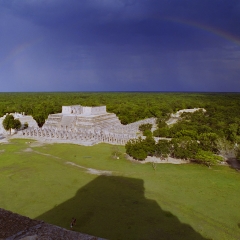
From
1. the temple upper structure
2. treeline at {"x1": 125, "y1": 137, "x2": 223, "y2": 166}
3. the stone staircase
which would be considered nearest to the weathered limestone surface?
treeline at {"x1": 125, "y1": 137, "x2": 223, "y2": 166}

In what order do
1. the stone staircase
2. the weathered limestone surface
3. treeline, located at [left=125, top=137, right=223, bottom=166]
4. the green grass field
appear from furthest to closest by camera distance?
the stone staircase < treeline, located at [left=125, top=137, right=223, bottom=166] < the green grass field < the weathered limestone surface

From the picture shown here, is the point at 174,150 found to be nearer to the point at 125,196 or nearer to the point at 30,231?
the point at 125,196

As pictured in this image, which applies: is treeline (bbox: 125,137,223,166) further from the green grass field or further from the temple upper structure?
the temple upper structure

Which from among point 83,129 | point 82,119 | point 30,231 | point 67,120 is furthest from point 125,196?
point 67,120

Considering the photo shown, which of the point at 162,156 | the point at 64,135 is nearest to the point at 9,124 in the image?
the point at 64,135

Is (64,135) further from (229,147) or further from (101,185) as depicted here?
(229,147)

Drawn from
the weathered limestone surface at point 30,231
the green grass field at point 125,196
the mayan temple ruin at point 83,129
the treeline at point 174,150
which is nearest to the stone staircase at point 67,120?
the mayan temple ruin at point 83,129
